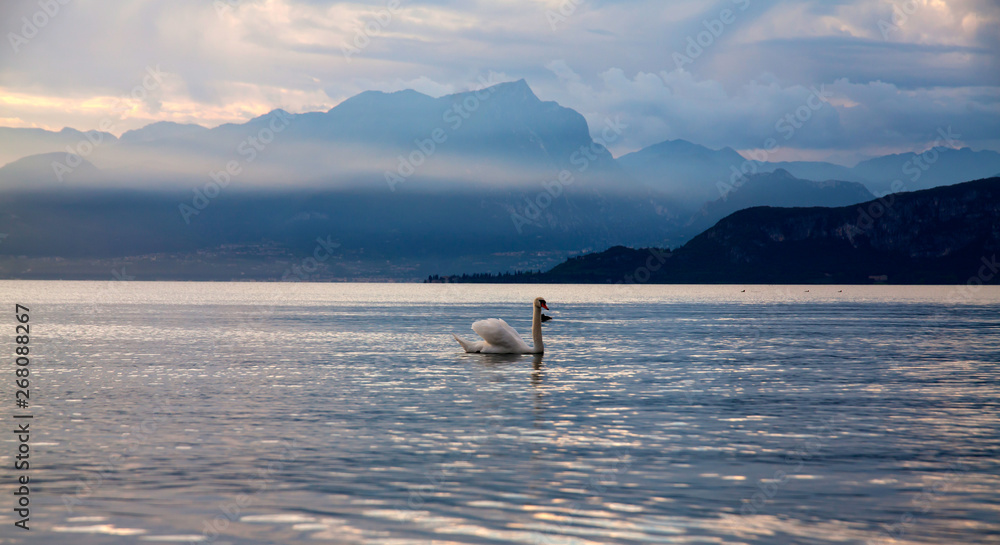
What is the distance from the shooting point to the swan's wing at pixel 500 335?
51500 millimetres

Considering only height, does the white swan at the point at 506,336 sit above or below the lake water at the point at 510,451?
above

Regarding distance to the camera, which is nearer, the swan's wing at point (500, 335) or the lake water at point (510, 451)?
the lake water at point (510, 451)

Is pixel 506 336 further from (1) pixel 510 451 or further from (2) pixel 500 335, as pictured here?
(1) pixel 510 451

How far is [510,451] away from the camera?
22.8m

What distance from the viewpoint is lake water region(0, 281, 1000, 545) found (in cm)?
1611

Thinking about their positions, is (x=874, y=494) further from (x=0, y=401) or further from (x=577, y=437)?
(x=0, y=401)

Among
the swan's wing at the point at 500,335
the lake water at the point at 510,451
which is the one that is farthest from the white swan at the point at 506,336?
the lake water at the point at 510,451

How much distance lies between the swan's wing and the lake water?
2.36m

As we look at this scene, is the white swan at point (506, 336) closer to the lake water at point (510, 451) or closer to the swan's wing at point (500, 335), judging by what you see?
the swan's wing at point (500, 335)

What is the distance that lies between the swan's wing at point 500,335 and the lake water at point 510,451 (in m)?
2.36

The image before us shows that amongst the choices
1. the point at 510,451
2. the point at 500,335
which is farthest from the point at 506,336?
the point at 510,451

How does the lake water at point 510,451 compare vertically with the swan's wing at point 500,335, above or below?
below

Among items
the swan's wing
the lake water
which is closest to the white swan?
the swan's wing

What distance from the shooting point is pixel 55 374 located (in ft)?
138
